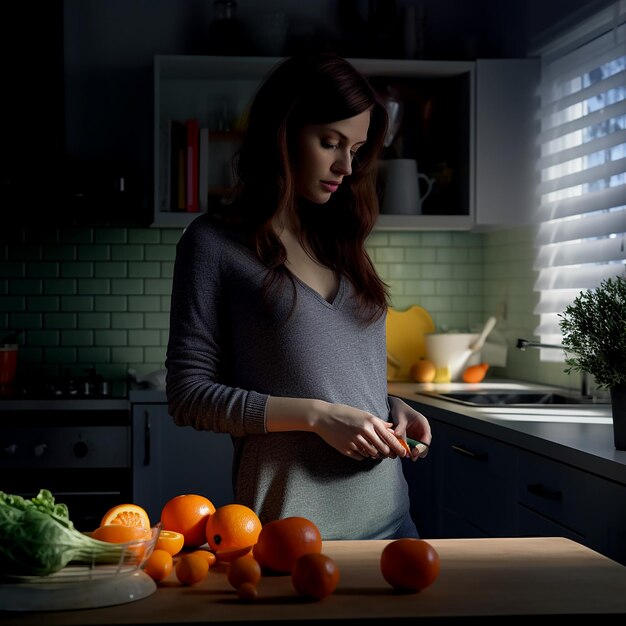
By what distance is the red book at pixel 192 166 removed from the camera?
3.74m

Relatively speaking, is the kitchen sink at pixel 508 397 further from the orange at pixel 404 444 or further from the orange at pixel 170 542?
the orange at pixel 170 542

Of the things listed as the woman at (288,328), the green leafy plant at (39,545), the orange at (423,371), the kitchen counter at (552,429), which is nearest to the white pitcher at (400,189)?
the orange at (423,371)

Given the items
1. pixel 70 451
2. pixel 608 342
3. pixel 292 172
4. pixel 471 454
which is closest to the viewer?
pixel 292 172

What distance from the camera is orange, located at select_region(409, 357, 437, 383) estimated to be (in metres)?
3.89

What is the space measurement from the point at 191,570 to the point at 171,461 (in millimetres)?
2395

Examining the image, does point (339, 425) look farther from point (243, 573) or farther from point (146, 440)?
point (146, 440)

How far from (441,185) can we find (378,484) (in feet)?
8.12

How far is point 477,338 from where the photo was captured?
3.98 metres

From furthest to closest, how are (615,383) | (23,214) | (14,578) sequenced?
(23,214) < (615,383) < (14,578)

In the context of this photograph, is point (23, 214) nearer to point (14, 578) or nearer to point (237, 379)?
point (237, 379)

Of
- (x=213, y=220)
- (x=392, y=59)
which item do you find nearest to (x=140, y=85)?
(x=392, y=59)

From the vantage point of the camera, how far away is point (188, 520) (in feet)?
4.52

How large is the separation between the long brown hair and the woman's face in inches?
0.6

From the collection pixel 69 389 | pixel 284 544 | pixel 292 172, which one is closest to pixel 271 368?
pixel 292 172
